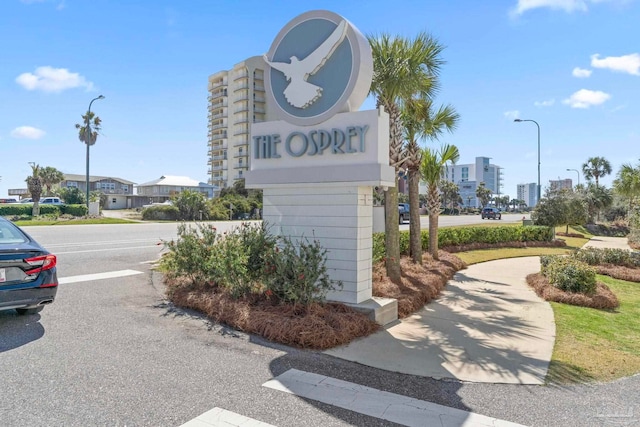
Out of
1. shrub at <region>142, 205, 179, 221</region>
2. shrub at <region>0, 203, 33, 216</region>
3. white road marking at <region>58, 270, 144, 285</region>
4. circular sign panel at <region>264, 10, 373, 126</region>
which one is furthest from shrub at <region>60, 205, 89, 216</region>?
circular sign panel at <region>264, 10, 373, 126</region>

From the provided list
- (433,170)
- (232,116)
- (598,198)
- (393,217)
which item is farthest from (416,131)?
(232,116)

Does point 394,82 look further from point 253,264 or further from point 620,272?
point 620,272

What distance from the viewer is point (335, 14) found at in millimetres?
6898

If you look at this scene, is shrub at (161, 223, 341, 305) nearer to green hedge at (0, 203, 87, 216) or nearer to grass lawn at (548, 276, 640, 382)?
grass lawn at (548, 276, 640, 382)

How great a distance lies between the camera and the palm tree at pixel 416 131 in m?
12.4

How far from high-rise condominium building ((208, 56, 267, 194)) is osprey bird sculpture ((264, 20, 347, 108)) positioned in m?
73.3

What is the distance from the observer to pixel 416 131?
13234mm

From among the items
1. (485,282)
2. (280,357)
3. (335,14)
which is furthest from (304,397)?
(485,282)

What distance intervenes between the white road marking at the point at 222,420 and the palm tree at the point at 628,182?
110ft

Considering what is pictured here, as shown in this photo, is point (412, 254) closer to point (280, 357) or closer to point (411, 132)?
point (411, 132)

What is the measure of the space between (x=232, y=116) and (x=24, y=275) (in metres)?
84.6

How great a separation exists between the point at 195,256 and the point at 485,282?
318 inches

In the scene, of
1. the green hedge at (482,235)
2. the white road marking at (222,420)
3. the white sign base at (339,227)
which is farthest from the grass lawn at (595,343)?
the green hedge at (482,235)

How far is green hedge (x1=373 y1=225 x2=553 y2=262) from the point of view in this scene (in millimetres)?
15609
